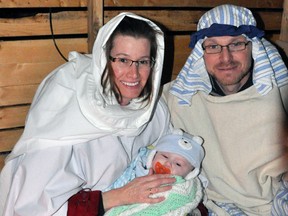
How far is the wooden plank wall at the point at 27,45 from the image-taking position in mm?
2352

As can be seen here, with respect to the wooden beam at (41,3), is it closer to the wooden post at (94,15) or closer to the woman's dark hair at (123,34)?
the wooden post at (94,15)

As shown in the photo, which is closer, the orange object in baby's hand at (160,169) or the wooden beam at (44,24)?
the orange object in baby's hand at (160,169)

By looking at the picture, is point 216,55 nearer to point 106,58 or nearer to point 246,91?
point 246,91

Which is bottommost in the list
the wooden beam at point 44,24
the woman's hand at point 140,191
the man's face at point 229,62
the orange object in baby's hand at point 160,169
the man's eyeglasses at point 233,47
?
the woman's hand at point 140,191

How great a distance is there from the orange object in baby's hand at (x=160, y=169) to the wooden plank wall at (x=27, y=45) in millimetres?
912

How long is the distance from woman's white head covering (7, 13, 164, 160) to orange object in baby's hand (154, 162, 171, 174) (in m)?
0.25

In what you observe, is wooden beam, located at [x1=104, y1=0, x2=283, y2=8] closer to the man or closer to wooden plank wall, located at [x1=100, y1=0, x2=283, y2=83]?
wooden plank wall, located at [x1=100, y1=0, x2=283, y2=83]

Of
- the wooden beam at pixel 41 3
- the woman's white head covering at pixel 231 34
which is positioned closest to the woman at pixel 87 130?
the woman's white head covering at pixel 231 34

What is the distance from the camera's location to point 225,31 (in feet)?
7.24

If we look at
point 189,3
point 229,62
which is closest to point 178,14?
point 189,3

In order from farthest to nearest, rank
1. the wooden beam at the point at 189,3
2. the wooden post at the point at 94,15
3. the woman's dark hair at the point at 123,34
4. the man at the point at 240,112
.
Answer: the wooden beam at the point at 189,3, the wooden post at the point at 94,15, the man at the point at 240,112, the woman's dark hair at the point at 123,34

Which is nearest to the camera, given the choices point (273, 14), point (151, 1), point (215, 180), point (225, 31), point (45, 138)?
point (45, 138)

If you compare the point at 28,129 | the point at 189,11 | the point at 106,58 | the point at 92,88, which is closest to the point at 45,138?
the point at 28,129

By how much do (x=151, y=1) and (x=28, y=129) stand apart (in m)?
1.22
